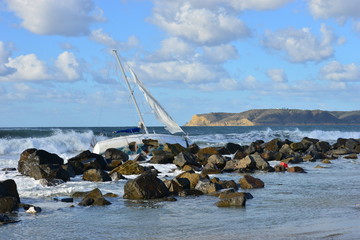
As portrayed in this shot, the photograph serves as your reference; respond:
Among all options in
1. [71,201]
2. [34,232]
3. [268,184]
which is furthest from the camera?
Result: [268,184]

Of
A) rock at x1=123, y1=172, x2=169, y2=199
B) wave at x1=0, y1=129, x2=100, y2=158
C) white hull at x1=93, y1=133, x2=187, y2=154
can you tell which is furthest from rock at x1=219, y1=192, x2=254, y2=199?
wave at x1=0, y1=129, x2=100, y2=158

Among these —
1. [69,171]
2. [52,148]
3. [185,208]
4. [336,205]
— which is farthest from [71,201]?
[52,148]

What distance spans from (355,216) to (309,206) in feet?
4.91

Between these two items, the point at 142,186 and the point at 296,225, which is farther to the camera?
the point at 142,186

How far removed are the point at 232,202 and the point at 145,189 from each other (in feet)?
7.72

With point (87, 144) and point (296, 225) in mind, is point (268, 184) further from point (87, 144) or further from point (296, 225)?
point (87, 144)

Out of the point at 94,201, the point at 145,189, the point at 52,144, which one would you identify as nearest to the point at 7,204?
the point at 94,201

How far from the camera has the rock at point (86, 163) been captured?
1725cm

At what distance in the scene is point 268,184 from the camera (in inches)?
583

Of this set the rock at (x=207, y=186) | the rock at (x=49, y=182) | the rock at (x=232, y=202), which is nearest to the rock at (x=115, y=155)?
the rock at (x=49, y=182)

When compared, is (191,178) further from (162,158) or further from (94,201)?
A: (162,158)

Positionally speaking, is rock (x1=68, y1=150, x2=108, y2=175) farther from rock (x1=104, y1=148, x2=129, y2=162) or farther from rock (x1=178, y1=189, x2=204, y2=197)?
rock (x1=178, y1=189, x2=204, y2=197)

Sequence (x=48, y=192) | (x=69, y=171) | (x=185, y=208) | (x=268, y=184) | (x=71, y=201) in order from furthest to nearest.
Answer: (x=69, y=171), (x=268, y=184), (x=48, y=192), (x=71, y=201), (x=185, y=208)

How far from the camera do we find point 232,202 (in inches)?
418
